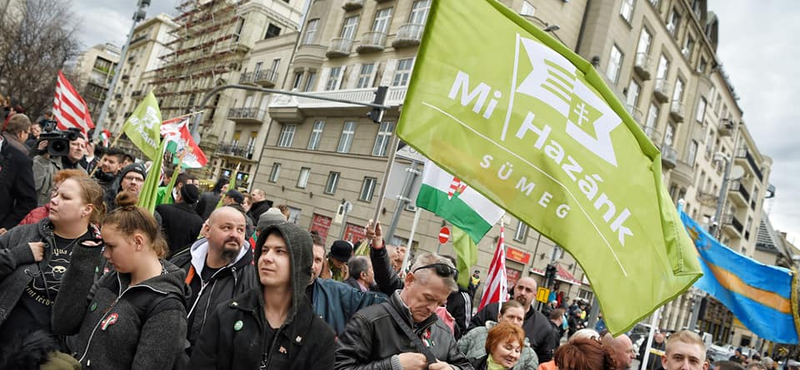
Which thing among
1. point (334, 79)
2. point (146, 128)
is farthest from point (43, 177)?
point (334, 79)

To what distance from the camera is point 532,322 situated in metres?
6.42

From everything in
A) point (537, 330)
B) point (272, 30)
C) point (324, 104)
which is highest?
point (272, 30)

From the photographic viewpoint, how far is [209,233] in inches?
150

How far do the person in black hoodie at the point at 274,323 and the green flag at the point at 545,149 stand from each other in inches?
32.2

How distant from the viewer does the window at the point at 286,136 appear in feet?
114

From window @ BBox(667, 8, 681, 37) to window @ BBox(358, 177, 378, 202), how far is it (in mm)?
20190

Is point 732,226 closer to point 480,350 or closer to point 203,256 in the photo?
point 480,350

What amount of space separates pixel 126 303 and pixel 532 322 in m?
4.80

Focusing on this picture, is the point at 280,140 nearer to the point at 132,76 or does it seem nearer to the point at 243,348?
the point at 243,348

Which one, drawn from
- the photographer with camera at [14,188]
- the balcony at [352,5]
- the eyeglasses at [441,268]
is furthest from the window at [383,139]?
the eyeglasses at [441,268]

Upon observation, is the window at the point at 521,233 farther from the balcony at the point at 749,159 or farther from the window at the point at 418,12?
the balcony at the point at 749,159

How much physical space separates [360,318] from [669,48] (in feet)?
119

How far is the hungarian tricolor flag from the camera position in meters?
14.0

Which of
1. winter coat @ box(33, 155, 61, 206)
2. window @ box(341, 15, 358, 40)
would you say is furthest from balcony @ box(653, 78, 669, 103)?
winter coat @ box(33, 155, 61, 206)
